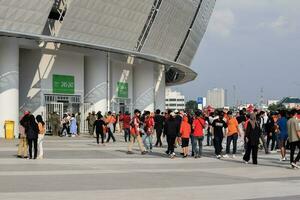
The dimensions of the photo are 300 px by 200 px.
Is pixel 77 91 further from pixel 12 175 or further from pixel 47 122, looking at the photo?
pixel 12 175

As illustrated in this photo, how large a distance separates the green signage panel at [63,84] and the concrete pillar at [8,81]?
197 inches

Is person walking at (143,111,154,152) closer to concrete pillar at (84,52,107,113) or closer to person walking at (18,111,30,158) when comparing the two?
person walking at (18,111,30,158)

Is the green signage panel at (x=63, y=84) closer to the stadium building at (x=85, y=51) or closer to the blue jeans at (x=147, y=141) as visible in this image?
the stadium building at (x=85, y=51)

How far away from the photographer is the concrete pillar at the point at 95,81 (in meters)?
44.9

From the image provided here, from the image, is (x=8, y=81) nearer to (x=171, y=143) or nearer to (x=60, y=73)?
(x=60, y=73)

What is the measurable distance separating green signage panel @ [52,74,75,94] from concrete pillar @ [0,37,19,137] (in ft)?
16.4

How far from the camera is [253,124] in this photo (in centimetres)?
1973

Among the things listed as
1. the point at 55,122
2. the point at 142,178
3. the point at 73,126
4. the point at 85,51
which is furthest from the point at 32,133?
the point at 85,51

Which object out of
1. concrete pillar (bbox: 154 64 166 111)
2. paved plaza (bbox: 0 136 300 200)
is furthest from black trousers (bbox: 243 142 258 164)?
concrete pillar (bbox: 154 64 166 111)

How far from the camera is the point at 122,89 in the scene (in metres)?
50.8

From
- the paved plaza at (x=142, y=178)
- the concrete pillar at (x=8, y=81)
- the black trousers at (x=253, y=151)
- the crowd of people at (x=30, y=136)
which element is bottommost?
the paved plaza at (x=142, y=178)

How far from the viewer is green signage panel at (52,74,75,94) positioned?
4162cm

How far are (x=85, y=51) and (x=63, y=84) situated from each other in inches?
115

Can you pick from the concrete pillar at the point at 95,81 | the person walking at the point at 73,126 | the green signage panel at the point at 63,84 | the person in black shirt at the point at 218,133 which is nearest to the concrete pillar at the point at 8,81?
the person walking at the point at 73,126
